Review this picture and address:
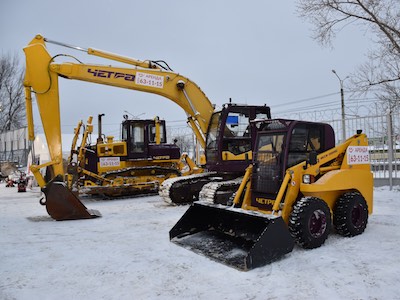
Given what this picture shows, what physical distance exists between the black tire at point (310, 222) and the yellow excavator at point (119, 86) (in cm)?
308

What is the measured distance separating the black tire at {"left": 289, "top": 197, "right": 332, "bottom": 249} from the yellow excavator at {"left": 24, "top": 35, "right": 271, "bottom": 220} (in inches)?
121

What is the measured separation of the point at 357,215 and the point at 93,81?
7.34m

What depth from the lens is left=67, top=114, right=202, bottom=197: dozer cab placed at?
11.5 m

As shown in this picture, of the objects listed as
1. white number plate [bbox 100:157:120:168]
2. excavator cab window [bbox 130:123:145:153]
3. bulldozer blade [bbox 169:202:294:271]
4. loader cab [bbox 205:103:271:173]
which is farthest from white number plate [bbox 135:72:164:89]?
bulldozer blade [bbox 169:202:294:271]

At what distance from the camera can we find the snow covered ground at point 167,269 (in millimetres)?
3617

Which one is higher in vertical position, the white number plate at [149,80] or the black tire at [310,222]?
the white number plate at [149,80]

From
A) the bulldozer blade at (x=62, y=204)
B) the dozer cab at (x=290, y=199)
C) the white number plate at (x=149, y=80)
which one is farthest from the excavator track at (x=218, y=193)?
the white number plate at (x=149, y=80)

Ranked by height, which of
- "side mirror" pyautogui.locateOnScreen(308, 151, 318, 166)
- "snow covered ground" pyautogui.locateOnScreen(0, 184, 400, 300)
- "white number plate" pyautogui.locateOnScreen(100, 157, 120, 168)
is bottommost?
"snow covered ground" pyautogui.locateOnScreen(0, 184, 400, 300)

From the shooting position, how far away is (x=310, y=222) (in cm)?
495

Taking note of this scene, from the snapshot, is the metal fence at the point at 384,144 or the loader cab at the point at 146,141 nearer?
the metal fence at the point at 384,144

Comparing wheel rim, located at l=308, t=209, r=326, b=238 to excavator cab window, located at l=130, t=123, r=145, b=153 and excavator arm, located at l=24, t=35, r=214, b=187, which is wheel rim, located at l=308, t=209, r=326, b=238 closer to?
excavator arm, located at l=24, t=35, r=214, b=187

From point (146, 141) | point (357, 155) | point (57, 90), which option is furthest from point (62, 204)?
point (357, 155)

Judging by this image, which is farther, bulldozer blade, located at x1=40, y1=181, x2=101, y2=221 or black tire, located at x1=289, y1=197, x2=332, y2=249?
bulldozer blade, located at x1=40, y1=181, x2=101, y2=221

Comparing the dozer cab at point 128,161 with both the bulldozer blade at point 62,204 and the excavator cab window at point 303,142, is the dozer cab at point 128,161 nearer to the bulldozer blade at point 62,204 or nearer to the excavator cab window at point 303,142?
the bulldozer blade at point 62,204
